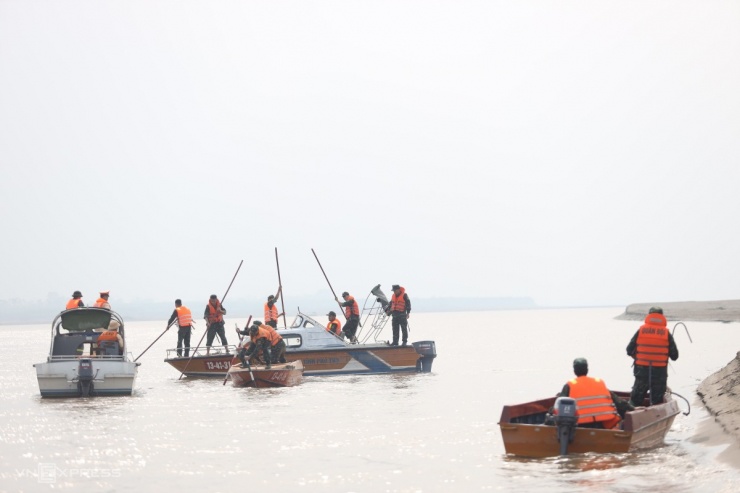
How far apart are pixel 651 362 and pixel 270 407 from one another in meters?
9.12

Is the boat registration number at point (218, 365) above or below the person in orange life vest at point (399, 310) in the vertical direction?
below

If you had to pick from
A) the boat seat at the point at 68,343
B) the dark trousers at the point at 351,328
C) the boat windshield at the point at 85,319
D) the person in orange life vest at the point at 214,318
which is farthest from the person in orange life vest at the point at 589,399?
Result: the person in orange life vest at the point at 214,318

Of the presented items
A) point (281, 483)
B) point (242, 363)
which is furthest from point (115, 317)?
point (281, 483)

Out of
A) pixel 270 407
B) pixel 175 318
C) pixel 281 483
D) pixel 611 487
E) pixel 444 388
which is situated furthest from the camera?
pixel 175 318

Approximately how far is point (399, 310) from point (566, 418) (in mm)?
17220

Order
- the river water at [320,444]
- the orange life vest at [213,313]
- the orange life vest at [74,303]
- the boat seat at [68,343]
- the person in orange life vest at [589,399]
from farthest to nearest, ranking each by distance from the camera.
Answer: the orange life vest at [213,313] < the orange life vest at [74,303] < the boat seat at [68,343] < the person in orange life vest at [589,399] < the river water at [320,444]

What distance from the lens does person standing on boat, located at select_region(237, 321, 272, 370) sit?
26.3 m

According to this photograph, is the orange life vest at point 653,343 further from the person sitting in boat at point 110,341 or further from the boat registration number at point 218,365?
the boat registration number at point 218,365

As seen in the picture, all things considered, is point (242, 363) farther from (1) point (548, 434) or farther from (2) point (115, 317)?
(1) point (548, 434)

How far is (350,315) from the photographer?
31.5 m

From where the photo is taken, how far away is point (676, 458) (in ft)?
48.6

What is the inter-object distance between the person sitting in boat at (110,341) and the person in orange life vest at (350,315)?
843cm

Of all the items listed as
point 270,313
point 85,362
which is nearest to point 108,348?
point 85,362

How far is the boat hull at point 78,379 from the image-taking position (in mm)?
23516
